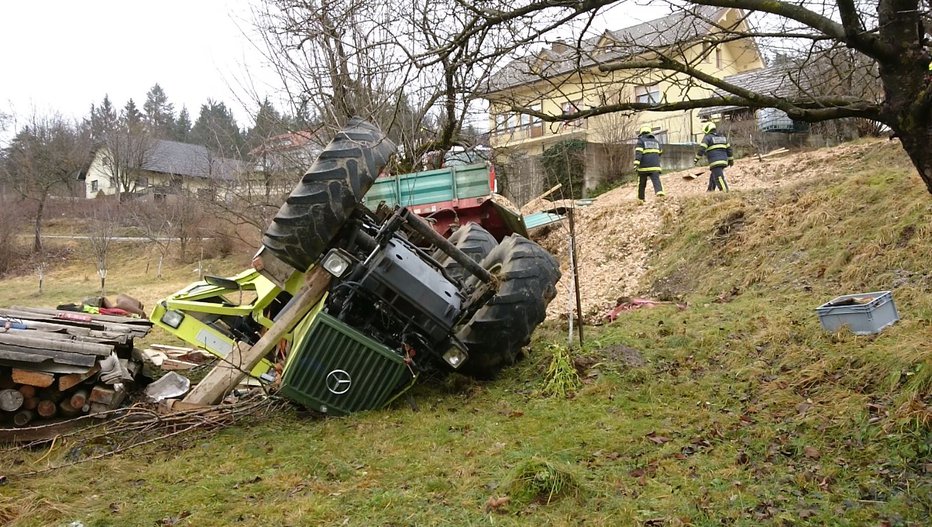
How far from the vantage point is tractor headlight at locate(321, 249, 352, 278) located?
547cm

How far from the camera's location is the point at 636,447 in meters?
4.52

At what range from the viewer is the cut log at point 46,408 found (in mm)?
5691

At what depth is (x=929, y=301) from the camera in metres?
5.93

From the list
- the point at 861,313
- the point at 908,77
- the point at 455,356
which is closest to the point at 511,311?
the point at 455,356

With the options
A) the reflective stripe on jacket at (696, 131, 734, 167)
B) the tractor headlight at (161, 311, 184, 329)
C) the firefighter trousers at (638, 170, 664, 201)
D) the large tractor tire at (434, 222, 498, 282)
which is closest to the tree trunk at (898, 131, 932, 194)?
the large tractor tire at (434, 222, 498, 282)

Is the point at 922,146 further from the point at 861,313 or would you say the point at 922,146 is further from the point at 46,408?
the point at 46,408

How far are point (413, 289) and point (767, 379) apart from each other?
2.96m

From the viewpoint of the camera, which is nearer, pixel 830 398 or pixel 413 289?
pixel 830 398

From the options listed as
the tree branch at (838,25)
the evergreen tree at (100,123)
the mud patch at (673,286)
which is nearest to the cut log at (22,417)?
the tree branch at (838,25)

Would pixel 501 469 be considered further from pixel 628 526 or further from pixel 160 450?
pixel 160 450

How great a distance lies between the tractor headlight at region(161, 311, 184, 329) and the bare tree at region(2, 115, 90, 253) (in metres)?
32.7

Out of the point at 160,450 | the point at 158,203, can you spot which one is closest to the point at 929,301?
the point at 160,450

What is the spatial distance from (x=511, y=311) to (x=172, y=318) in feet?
10.6

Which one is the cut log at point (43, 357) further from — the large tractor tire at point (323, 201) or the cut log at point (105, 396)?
the large tractor tire at point (323, 201)
